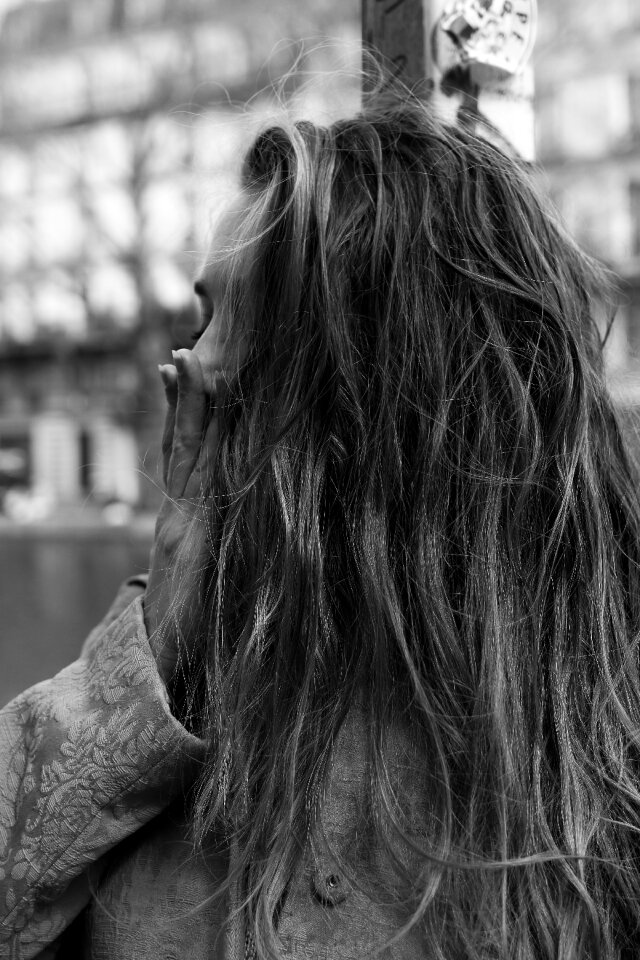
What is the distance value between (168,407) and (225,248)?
20 cm

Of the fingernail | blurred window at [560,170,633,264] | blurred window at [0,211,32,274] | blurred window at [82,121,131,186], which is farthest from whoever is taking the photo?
blurred window at [0,211,32,274]

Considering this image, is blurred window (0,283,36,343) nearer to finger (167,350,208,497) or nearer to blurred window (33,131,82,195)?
blurred window (33,131,82,195)

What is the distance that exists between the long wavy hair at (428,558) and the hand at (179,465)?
0.07 feet

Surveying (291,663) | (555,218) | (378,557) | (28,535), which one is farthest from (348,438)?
(28,535)

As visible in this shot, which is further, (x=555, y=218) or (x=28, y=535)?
(x=28, y=535)

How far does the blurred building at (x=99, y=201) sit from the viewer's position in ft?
52.8

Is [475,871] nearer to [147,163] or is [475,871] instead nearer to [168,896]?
[168,896]

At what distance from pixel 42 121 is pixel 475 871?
18.4 metres

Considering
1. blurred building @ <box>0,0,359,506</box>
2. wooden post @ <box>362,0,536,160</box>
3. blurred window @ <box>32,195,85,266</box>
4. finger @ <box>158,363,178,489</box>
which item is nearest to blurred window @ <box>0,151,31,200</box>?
blurred building @ <box>0,0,359,506</box>

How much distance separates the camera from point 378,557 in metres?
0.87

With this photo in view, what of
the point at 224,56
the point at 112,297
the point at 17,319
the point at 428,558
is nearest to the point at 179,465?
the point at 428,558

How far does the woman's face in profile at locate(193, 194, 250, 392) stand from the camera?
98cm

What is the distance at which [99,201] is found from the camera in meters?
18.1

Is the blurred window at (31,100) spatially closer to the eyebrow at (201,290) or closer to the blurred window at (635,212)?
the blurred window at (635,212)
